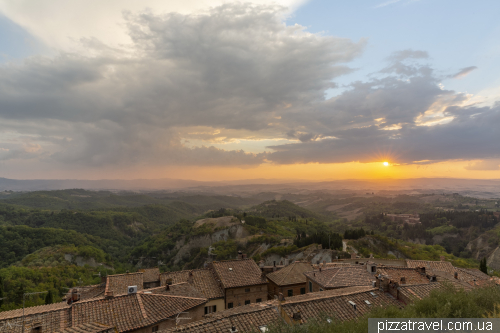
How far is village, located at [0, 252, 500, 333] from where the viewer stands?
1589cm

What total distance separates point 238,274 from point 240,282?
1637 millimetres

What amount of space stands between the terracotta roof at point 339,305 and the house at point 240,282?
450 inches

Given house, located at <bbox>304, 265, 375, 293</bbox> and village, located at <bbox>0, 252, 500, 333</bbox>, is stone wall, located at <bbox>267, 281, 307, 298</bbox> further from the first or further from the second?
house, located at <bbox>304, 265, 375, 293</bbox>

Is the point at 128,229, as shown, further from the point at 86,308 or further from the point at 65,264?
the point at 86,308

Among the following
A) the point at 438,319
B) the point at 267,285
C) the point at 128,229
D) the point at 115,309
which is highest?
the point at 438,319

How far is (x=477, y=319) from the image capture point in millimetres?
10914


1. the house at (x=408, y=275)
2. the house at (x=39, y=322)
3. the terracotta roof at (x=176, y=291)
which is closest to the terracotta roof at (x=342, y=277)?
the house at (x=408, y=275)

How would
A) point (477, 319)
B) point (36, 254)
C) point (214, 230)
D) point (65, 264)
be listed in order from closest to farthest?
point (477, 319)
point (65, 264)
point (36, 254)
point (214, 230)

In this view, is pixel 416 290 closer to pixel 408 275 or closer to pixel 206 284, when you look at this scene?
pixel 408 275

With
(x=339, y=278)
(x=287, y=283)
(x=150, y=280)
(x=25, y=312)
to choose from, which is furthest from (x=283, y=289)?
(x=25, y=312)

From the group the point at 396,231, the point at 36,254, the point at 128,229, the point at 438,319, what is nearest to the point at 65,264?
the point at 36,254

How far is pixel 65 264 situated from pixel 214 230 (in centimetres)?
5901

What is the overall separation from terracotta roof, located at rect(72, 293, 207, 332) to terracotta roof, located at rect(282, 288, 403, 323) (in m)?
8.73

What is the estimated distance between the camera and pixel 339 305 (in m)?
18.0
